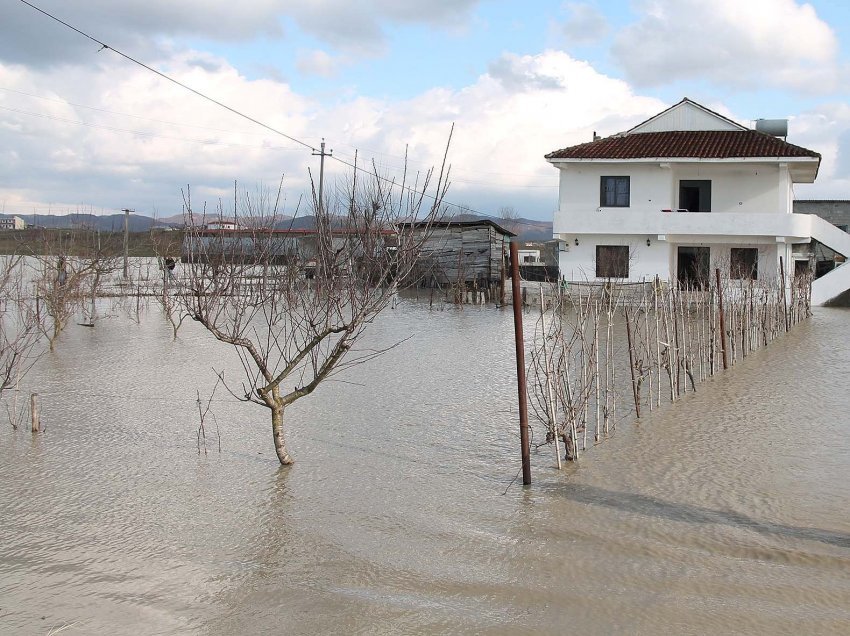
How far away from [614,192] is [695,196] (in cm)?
311

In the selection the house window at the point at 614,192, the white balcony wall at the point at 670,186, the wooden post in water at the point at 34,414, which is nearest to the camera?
the wooden post in water at the point at 34,414

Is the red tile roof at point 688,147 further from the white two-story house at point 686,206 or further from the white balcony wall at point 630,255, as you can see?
the white balcony wall at point 630,255

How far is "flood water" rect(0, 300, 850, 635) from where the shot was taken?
4.87 metres

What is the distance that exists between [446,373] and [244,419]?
14.6 ft

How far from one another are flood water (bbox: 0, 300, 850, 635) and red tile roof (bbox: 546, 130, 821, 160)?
17685 millimetres

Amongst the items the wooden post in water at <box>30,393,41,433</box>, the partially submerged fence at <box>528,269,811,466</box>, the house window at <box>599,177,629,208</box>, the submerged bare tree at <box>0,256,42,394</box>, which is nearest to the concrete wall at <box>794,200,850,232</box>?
the house window at <box>599,177,629,208</box>

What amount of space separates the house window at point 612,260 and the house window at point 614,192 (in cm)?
151

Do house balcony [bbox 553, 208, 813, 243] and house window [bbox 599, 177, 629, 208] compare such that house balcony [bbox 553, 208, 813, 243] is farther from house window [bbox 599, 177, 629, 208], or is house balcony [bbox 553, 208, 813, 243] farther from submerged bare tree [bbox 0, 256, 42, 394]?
submerged bare tree [bbox 0, 256, 42, 394]

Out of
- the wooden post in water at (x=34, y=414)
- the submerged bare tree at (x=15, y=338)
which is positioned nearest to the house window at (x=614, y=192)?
the submerged bare tree at (x=15, y=338)

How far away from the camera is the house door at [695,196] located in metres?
29.1

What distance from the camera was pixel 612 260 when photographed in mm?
28344

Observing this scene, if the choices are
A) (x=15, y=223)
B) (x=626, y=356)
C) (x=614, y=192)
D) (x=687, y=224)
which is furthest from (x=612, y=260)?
(x=15, y=223)

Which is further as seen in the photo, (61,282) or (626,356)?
(61,282)

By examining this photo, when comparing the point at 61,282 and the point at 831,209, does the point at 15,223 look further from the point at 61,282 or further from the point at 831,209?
the point at 831,209
